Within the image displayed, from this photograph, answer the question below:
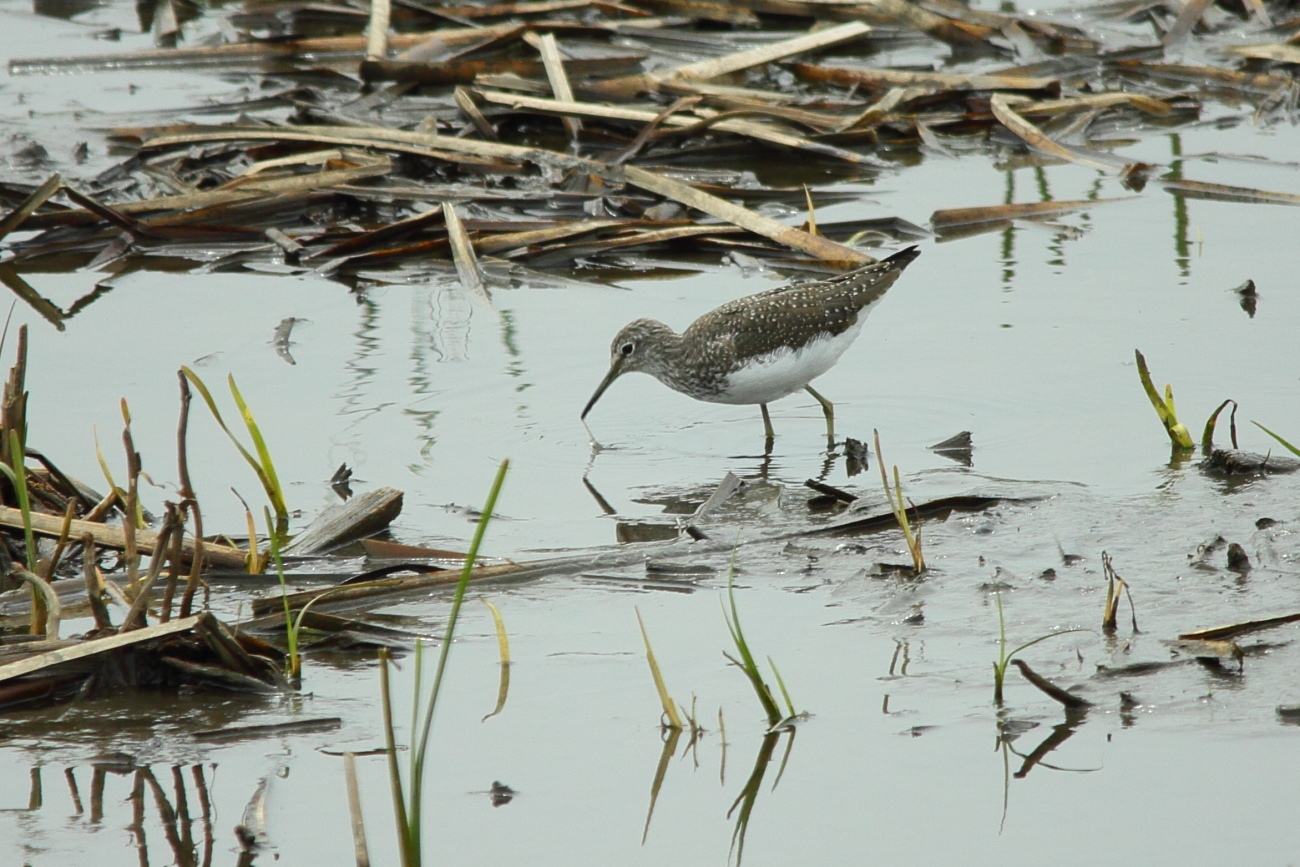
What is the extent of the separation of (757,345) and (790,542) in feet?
5.91

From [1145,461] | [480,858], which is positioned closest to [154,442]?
[480,858]

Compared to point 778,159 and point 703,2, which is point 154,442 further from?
point 703,2

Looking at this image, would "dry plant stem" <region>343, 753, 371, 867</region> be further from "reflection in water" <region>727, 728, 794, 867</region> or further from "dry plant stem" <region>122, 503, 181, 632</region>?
"dry plant stem" <region>122, 503, 181, 632</region>

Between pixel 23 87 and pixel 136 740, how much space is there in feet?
32.5

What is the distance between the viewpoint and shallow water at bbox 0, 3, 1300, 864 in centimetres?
A: 395

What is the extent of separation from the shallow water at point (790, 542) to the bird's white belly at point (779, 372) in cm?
26

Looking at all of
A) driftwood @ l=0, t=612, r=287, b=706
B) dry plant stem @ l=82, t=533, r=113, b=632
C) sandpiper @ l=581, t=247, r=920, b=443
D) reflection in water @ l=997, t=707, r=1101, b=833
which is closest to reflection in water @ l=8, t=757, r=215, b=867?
driftwood @ l=0, t=612, r=287, b=706

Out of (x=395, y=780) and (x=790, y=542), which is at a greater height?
(x=395, y=780)

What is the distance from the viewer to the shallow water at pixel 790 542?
395 cm

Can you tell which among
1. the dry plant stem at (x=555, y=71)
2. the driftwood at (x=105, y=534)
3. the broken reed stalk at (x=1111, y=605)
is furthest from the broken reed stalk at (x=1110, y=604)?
the dry plant stem at (x=555, y=71)

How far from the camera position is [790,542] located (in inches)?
225

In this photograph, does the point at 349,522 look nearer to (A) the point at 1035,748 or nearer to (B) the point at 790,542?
(B) the point at 790,542

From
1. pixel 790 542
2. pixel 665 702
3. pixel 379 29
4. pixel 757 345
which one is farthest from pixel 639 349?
pixel 379 29

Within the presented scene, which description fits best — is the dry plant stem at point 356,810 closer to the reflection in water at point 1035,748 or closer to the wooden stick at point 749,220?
the reflection in water at point 1035,748
